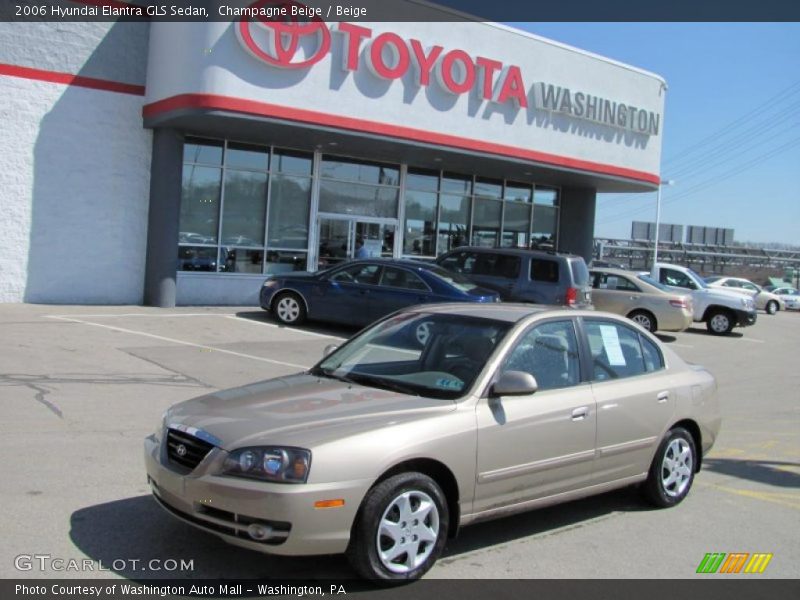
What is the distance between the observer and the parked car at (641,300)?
18453 millimetres

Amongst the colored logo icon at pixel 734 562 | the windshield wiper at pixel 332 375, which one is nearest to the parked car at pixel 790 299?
the colored logo icon at pixel 734 562

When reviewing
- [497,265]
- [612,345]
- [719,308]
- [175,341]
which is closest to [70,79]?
[175,341]

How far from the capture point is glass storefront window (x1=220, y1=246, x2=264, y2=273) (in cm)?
1841

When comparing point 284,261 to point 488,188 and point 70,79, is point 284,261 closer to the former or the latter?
point 70,79

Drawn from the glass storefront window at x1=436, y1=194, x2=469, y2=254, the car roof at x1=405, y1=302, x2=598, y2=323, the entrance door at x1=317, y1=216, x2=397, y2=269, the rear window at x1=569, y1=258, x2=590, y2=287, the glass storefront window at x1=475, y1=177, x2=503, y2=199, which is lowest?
the car roof at x1=405, y1=302, x2=598, y2=323

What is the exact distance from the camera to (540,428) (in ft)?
16.8

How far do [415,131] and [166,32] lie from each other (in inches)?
223

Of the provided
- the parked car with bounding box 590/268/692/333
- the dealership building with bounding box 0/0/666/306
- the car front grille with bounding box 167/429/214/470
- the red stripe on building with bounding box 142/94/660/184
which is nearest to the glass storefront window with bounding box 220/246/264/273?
the dealership building with bounding box 0/0/666/306

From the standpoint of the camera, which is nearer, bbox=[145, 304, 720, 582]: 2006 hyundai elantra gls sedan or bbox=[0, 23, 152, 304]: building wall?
bbox=[145, 304, 720, 582]: 2006 hyundai elantra gls sedan

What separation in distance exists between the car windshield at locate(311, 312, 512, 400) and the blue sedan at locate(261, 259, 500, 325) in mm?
8209

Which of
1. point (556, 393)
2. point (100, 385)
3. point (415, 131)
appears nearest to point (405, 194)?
point (415, 131)

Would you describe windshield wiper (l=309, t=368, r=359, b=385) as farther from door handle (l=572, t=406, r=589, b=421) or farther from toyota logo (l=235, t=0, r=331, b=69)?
toyota logo (l=235, t=0, r=331, b=69)

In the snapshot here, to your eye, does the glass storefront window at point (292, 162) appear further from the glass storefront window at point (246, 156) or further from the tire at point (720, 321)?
the tire at point (720, 321)

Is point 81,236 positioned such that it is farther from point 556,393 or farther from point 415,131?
point 556,393
